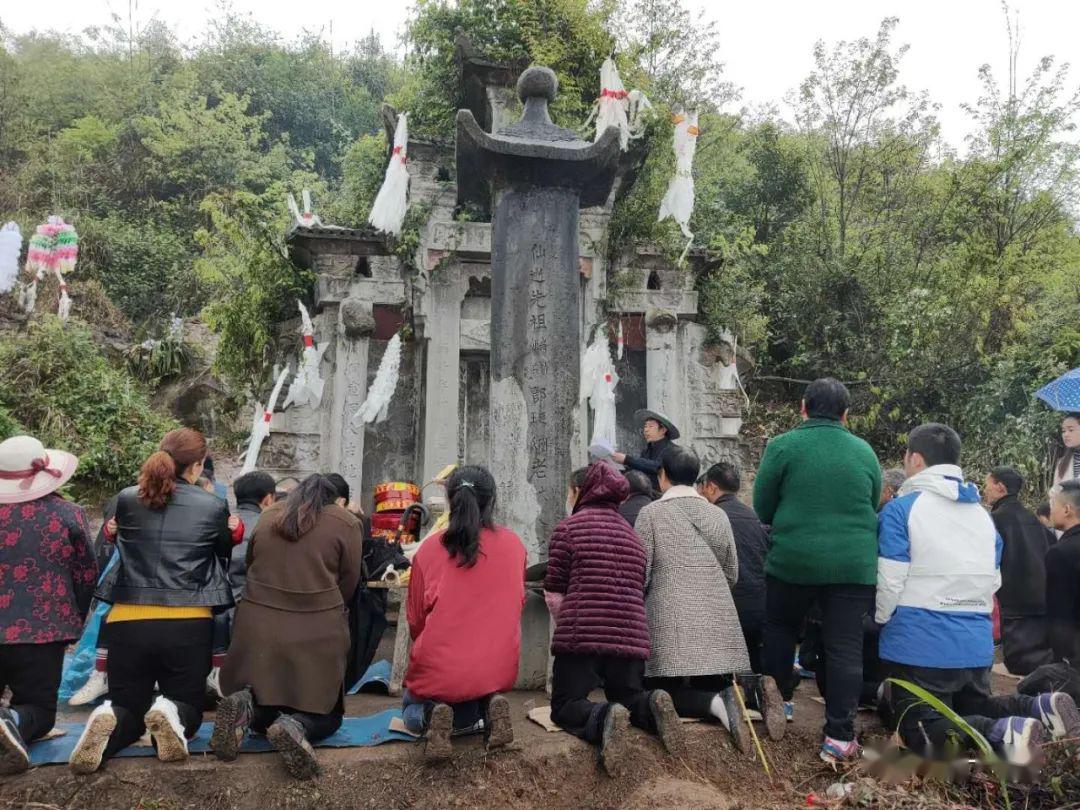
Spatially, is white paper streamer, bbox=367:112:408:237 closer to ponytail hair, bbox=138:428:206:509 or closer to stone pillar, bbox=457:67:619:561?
stone pillar, bbox=457:67:619:561

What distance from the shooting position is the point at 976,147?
1452 centimetres

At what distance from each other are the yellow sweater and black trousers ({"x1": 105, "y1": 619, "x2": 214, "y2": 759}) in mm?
20

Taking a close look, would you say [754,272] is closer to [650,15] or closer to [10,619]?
[650,15]

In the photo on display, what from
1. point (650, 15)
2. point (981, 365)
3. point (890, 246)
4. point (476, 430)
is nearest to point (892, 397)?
point (981, 365)

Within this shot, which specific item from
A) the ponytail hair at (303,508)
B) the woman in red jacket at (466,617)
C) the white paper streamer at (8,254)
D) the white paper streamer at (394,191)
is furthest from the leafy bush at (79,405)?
the woman in red jacket at (466,617)

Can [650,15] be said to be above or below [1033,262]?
above

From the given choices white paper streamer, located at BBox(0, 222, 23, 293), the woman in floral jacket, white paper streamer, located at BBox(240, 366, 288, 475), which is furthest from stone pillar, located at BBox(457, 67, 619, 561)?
white paper streamer, located at BBox(0, 222, 23, 293)

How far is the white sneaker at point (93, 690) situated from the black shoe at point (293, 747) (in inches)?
84.4

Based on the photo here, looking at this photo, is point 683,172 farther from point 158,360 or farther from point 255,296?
point 158,360

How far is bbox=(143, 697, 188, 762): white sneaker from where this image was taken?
3.60 meters

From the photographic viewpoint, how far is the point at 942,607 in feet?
13.2

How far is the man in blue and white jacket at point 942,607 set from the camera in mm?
3959

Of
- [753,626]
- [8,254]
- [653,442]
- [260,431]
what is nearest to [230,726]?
[753,626]

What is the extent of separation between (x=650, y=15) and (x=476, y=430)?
913 cm
